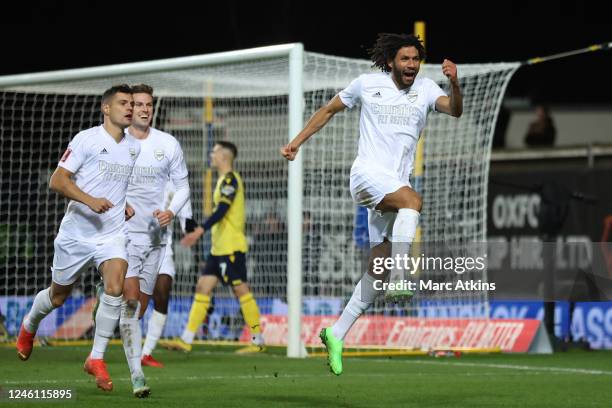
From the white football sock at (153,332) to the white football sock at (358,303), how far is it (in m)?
3.64

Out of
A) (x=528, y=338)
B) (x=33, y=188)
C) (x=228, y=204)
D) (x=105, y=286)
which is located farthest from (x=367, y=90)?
(x=33, y=188)

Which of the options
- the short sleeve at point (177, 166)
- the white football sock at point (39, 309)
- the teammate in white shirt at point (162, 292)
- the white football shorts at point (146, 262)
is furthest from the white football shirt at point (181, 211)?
the white football sock at point (39, 309)

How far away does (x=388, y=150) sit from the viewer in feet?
29.9

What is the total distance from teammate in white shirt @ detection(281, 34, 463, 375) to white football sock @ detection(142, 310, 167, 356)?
12.0 ft

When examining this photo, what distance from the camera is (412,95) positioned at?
30.2 feet

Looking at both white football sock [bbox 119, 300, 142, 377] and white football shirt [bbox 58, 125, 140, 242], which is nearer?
white football sock [bbox 119, 300, 142, 377]

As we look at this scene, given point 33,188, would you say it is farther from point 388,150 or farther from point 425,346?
point 388,150

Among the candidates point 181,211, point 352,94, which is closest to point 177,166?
point 181,211

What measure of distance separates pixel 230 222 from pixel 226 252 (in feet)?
1.06

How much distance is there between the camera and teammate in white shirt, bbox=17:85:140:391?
30.0ft

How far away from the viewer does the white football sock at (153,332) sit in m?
12.4

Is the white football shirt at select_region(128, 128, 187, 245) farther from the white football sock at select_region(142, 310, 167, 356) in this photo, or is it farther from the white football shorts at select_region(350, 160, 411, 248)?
the white football shorts at select_region(350, 160, 411, 248)

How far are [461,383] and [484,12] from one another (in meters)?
12.2

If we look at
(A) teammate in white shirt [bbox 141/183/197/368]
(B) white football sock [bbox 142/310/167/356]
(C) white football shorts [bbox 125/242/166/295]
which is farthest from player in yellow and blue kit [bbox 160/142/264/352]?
(C) white football shorts [bbox 125/242/166/295]
